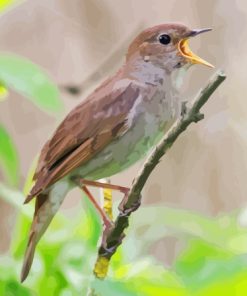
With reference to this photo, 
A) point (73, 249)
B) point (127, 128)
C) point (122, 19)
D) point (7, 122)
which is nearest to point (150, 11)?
point (122, 19)

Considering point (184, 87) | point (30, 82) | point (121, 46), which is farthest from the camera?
point (121, 46)

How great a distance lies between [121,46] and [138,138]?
1027 millimetres

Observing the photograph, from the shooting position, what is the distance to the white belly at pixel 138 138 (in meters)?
0.48

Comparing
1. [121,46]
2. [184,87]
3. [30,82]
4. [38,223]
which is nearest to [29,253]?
[38,223]

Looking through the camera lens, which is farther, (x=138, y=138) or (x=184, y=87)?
(x=184, y=87)

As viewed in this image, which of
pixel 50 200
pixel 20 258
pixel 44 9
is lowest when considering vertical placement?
pixel 44 9

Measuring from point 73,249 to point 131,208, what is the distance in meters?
0.24

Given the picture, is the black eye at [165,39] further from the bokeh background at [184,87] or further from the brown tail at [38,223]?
the bokeh background at [184,87]

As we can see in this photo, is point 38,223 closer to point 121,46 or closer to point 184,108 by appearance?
point 184,108

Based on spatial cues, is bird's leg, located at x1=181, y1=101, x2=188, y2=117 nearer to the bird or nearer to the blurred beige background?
the bird

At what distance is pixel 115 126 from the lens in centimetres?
50

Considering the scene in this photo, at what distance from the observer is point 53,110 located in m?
0.56

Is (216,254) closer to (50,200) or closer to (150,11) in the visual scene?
(50,200)

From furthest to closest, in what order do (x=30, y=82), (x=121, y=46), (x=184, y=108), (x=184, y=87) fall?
(x=121, y=46)
(x=184, y=87)
(x=30, y=82)
(x=184, y=108)
